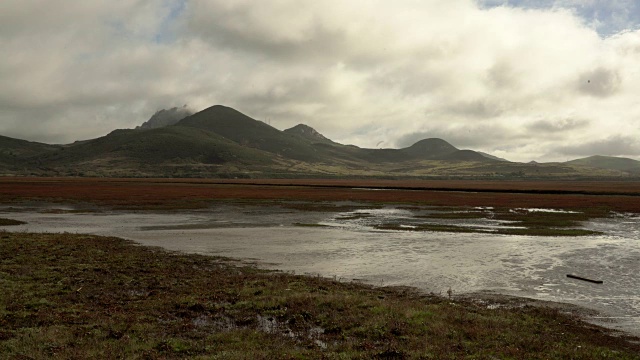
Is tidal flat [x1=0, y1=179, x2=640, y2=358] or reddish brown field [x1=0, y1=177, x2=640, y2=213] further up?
reddish brown field [x1=0, y1=177, x2=640, y2=213]

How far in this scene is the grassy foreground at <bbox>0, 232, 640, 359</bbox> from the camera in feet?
42.8

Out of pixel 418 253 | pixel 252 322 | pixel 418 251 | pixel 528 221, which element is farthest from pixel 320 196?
pixel 252 322

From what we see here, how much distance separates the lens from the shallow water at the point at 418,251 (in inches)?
894

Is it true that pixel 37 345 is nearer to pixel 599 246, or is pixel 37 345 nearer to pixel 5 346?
pixel 5 346

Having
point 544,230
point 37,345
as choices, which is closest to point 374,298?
point 37,345

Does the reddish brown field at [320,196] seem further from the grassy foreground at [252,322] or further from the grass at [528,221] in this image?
the grassy foreground at [252,322]

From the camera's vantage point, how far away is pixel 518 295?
→ 21250mm

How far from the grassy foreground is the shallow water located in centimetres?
360

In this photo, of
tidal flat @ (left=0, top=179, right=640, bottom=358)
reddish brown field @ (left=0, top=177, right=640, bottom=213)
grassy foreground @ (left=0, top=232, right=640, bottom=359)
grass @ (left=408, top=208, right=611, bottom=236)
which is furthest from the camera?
reddish brown field @ (left=0, top=177, right=640, bottom=213)

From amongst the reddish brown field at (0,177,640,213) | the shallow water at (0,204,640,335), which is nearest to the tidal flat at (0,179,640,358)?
the shallow water at (0,204,640,335)

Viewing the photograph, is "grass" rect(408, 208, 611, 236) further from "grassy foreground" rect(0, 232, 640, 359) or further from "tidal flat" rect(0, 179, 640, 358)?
"grassy foreground" rect(0, 232, 640, 359)

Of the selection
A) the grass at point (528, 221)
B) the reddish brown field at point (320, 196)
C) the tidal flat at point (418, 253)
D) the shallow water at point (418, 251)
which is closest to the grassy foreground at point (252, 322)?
the tidal flat at point (418, 253)

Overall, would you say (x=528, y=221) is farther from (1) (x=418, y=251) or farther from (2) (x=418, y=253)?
(2) (x=418, y=253)

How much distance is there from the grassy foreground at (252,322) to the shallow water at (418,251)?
11.8 ft
